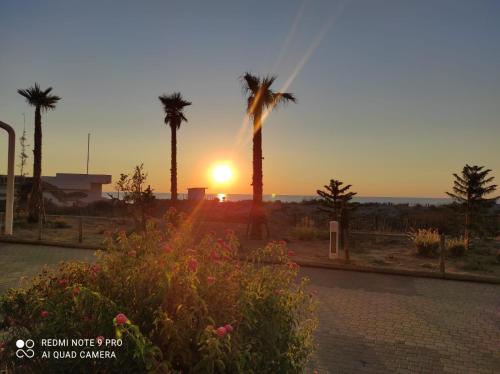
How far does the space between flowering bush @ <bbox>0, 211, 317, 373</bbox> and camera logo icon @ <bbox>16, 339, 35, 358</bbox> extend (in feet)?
0.17

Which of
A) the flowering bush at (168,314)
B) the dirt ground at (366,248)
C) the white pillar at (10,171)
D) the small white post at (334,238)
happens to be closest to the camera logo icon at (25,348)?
the flowering bush at (168,314)

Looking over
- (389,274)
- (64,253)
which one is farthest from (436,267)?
(64,253)

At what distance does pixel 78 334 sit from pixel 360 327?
4707 mm

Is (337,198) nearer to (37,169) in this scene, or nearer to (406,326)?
(406,326)

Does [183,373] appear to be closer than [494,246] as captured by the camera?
Yes

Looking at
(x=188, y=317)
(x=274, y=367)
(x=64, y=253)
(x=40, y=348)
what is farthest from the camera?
(x=64, y=253)

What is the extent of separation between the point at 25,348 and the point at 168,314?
1.14 meters

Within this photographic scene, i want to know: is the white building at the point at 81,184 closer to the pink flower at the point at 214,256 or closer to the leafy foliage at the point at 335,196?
the leafy foliage at the point at 335,196

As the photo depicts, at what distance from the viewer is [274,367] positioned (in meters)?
2.95

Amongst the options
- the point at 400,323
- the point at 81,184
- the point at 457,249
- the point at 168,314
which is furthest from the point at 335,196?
the point at 81,184

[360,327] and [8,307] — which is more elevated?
[8,307]

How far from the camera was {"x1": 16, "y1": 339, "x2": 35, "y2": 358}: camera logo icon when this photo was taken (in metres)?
2.83

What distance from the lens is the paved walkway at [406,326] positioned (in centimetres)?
486

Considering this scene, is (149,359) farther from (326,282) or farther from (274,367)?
(326,282)
